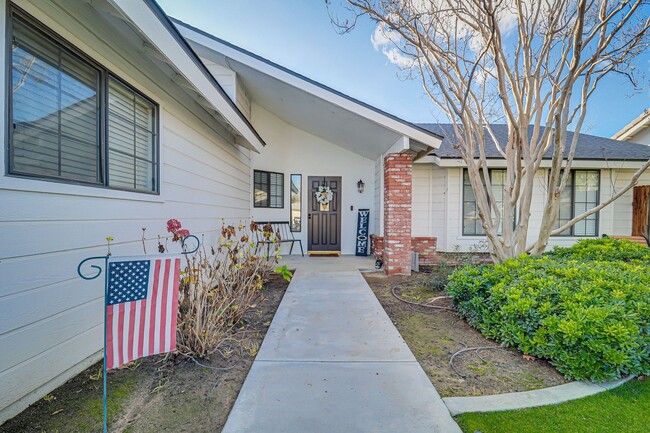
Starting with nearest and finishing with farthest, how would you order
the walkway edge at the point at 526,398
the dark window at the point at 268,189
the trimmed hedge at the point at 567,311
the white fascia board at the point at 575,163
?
the walkway edge at the point at 526,398, the trimmed hedge at the point at 567,311, the white fascia board at the point at 575,163, the dark window at the point at 268,189

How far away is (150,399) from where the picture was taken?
85.4 inches

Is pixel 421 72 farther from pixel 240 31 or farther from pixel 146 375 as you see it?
pixel 146 375

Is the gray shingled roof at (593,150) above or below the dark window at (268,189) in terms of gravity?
above

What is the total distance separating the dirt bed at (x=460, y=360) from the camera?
2393 millimetres

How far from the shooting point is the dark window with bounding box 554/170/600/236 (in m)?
7.52

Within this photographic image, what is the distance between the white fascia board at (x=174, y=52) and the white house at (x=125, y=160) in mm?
16

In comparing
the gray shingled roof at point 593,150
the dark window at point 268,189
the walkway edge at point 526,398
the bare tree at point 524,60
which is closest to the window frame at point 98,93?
the bare tree at point 524,60

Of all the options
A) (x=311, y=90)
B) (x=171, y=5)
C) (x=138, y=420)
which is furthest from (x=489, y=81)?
(x=138, y=420)

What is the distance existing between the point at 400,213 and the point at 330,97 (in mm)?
2634

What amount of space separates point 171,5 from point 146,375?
18.7 ft

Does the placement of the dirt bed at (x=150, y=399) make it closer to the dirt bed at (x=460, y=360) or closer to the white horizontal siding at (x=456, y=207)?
the dirt bed at (x=460, y=360)

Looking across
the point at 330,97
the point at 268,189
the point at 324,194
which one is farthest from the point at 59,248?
the point at 324,194

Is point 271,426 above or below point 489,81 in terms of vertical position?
below

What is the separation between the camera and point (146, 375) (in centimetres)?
248
